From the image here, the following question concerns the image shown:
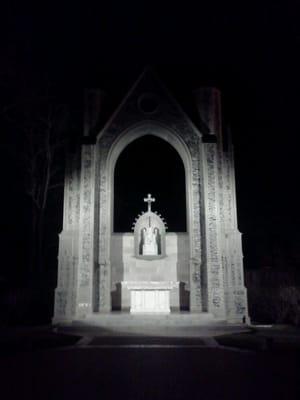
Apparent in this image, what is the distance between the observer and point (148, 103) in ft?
59.4

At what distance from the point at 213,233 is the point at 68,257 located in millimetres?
5573

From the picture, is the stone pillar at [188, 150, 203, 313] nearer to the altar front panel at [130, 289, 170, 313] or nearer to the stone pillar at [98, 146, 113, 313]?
the altar front panel at [130, 289, 170, 313]

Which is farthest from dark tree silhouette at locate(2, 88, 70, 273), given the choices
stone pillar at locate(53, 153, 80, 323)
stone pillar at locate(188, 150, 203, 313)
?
stone pillar at locate(188, 150, 203, 313)

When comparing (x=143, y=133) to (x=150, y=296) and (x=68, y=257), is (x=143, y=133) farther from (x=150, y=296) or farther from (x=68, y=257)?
(x=150, y=296)

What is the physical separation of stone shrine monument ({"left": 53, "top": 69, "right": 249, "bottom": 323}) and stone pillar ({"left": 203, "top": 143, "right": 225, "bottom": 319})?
37 millimetres

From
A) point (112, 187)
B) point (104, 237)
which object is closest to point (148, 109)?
point (112, 187)

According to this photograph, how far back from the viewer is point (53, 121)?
2183 centimetres

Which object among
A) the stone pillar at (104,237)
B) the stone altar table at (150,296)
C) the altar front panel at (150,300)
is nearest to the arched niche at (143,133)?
the stone pillar at (104,237)

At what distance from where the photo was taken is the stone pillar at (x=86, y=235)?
15.5 meters

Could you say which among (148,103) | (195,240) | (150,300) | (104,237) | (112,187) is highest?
(148,103)

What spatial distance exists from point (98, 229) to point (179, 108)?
5974mm

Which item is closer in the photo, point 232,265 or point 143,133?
point 232,265

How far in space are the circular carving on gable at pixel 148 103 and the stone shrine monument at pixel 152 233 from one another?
1.7 inches

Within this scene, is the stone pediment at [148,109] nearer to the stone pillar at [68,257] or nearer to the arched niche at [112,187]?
the arched niche at [112,187]
